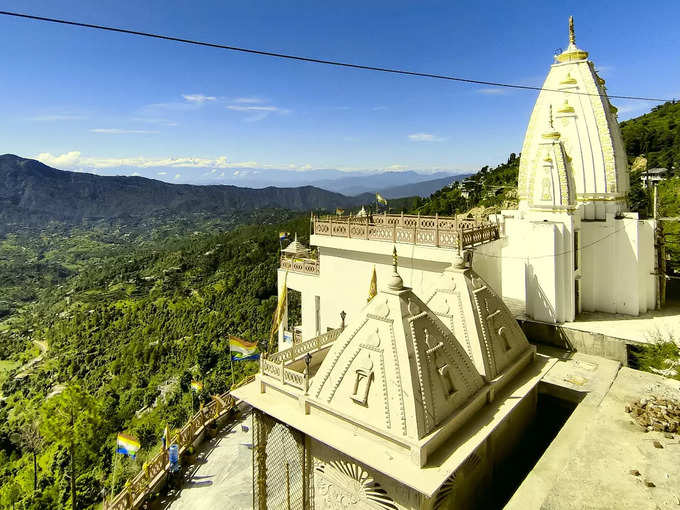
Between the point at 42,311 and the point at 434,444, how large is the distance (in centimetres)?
9732

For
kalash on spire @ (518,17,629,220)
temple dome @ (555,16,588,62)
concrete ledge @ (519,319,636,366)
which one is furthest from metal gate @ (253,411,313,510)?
temple dome @ (555,16,588,62)

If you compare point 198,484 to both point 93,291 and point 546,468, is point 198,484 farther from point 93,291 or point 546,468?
point 93,291

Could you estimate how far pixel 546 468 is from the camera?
652 cm

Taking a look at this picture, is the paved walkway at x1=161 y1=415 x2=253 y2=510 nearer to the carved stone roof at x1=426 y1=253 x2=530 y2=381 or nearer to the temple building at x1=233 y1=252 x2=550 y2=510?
the temple building at x1=233 y1=252 x2=550 y2=510

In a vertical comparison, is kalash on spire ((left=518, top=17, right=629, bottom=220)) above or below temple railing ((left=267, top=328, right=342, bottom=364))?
above

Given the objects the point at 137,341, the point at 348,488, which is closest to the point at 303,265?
the point at 348,488

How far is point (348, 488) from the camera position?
7102 mm

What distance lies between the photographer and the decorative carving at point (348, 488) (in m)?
6.74

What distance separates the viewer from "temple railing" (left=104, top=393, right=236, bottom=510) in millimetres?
10766

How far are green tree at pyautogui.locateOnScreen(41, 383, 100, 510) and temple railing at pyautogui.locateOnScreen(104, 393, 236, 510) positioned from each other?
11.4 feet

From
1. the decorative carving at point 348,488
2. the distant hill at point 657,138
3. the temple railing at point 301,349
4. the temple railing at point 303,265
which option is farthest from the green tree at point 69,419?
the distant hill at point 657,138

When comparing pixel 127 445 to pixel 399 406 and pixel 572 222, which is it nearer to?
pixel 399 406

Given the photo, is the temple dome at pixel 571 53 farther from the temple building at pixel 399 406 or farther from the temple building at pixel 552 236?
the temple building at pixel 399 406

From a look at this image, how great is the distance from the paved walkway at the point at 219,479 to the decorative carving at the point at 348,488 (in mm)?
4523
